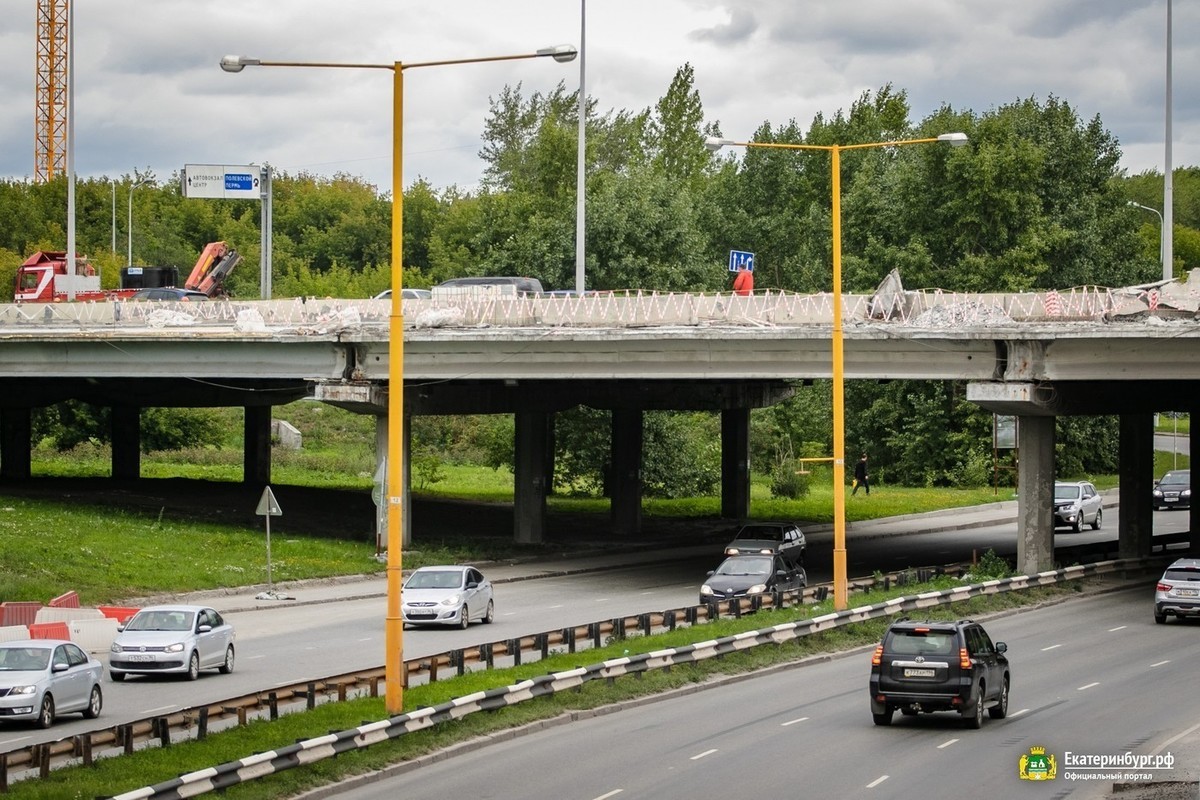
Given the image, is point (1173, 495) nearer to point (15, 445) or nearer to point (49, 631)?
point (15, 445)

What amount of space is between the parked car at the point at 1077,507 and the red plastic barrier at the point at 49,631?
1828 inches

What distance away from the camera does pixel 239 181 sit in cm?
7106

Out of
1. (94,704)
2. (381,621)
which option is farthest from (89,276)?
(94,704)

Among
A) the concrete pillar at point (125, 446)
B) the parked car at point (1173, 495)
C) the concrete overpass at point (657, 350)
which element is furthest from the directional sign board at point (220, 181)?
the parked car at point (1173, 495)

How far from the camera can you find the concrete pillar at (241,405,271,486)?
241 feet

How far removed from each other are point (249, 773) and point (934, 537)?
50.1 metres

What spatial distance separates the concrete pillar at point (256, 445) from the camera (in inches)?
2891

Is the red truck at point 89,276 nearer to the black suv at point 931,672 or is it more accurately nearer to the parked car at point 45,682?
the parked car at point 45,682

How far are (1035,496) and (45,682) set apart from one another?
31.0 metres

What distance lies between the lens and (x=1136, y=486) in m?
55.7

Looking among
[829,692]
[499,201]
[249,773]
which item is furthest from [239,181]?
[249,773]

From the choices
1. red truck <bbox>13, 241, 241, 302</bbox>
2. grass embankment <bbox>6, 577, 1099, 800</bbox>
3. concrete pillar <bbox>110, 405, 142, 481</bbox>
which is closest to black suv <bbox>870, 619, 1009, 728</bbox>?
grass embankment <bbox>6, 577, 1099, 800</bbox>

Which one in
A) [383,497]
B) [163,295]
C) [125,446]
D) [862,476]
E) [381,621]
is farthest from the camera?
[862,476]

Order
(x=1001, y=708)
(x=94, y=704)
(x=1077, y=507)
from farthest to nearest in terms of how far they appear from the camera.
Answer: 1. (x=1077, y=507)
2. (x=94, y=704)
3. (x=1001, y=708)
